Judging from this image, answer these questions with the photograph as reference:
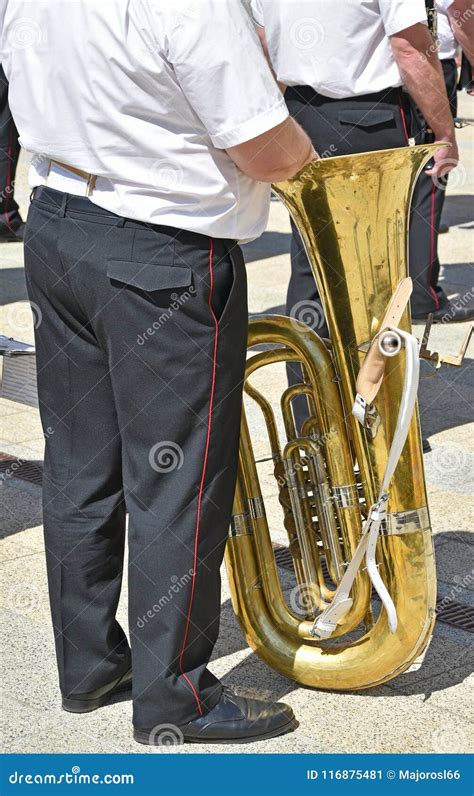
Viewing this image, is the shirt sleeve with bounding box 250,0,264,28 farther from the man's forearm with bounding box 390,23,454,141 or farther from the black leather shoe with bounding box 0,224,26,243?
the black leather shoe with bounding box 0,224,26,243

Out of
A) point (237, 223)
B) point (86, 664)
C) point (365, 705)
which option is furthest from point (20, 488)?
point (237, 223)

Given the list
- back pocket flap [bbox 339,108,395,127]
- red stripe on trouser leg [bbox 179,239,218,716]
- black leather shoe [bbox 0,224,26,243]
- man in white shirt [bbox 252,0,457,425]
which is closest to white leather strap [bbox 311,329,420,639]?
red stripe on trouser leg [bbox 179,239,218,716]

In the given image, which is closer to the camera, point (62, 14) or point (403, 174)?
point (62, 14)

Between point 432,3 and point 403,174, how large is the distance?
6.00ft

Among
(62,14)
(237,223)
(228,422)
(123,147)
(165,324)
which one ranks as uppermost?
(62,14)

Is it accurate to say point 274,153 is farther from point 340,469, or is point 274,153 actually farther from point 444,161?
point 444,161

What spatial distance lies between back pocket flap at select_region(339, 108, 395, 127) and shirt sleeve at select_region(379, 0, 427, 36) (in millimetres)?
282

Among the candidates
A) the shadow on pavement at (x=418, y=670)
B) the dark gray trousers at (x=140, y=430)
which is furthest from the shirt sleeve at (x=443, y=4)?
the dark gray trousers at (x=140, y=430)

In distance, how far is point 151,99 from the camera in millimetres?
2299

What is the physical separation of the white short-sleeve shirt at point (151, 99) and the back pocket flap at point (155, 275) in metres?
0.09

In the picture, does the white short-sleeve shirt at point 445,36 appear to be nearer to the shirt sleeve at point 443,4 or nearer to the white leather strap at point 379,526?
the shirt sleeve at point 443,4

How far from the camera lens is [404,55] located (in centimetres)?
400

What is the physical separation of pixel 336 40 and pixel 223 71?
1.94 meters
